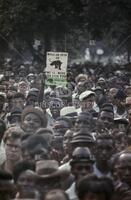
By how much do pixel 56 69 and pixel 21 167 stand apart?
941cm

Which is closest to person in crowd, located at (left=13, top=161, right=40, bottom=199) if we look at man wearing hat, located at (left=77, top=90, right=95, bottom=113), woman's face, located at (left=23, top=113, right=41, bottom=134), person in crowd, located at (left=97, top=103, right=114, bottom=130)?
woman's face, located at (left=23, top=113, right=41, bottom=134)

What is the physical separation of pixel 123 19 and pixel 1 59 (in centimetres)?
626

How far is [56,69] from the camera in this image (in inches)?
730

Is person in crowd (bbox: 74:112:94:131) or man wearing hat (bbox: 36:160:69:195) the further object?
person in crowd (bbox: 74:112:94:131)

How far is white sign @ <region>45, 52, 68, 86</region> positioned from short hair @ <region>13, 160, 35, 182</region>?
8990 mm

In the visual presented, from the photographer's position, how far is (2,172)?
9016 mm

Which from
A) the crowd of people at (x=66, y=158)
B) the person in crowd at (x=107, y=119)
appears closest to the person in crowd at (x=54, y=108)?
the crowd of people at (x=66, y=158)

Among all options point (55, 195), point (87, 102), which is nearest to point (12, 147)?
point (55, 195)

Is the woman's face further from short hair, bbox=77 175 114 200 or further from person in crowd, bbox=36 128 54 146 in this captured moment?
short hair, bbox=77 175 114 200

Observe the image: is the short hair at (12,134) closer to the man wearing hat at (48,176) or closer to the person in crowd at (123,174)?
the person in crowd at (123,174)

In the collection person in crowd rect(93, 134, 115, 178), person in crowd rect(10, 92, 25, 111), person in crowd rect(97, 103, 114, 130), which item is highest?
person in crowd rect(10, 92, 25, 111)

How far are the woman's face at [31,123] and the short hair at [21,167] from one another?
8.60ft

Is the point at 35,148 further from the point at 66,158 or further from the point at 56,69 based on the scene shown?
the point at 56,69

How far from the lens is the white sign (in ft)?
59.9
